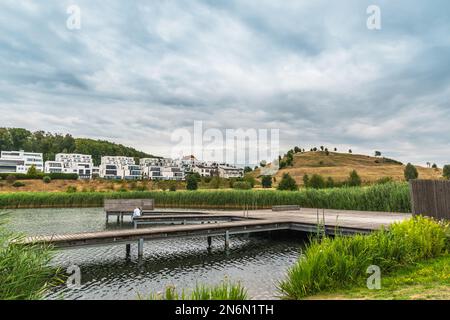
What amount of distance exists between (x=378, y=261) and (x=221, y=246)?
838 cm

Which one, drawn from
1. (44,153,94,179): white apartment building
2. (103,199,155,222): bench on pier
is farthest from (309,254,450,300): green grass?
(44,153,94,179): white apartment building

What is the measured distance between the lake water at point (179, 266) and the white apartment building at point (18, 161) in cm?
9332

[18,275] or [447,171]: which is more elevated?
[447,171]

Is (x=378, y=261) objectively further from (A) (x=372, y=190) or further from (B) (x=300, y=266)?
(A) (x=372, y=190)

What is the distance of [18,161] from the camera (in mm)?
96000

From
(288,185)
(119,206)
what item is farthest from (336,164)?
(119,206)

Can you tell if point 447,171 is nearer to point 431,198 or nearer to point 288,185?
point 288,185

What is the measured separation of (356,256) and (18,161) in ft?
355

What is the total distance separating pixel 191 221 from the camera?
20.3 meters

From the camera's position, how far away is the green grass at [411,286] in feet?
19.0

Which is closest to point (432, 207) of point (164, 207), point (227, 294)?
point (227, 294)

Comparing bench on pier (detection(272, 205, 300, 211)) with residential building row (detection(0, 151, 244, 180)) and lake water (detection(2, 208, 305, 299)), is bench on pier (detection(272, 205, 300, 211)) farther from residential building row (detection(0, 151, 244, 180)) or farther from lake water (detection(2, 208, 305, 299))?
residential building row (detection(0, 151, 244, 180))

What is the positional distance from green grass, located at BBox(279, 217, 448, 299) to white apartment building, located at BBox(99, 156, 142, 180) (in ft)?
341
